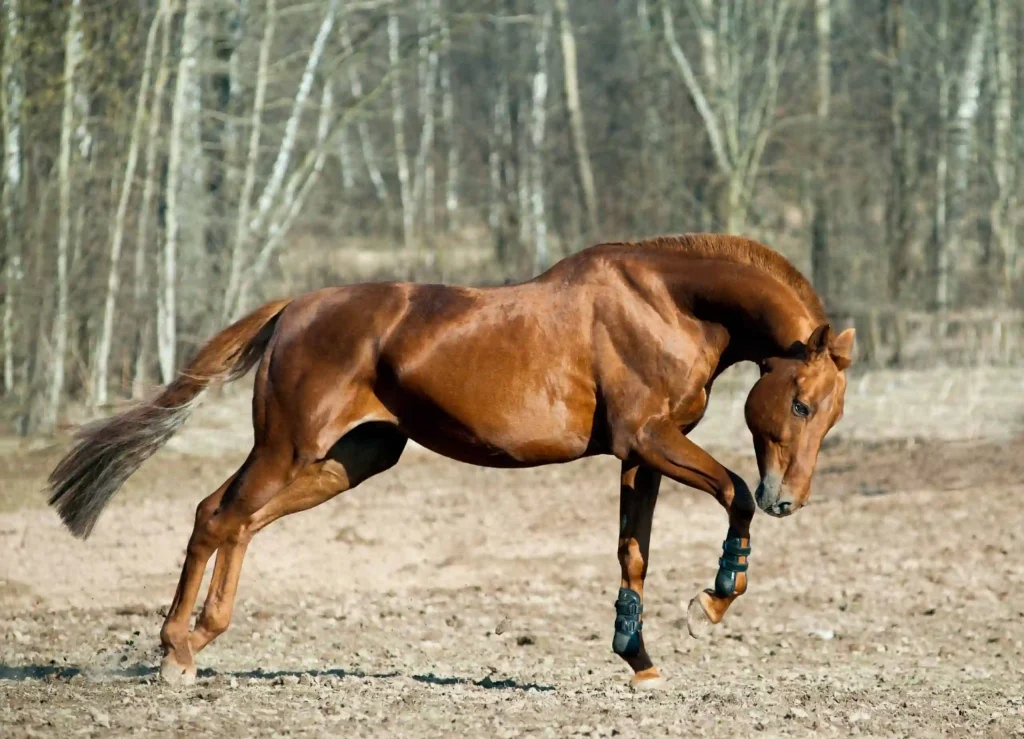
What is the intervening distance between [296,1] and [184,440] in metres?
8.55

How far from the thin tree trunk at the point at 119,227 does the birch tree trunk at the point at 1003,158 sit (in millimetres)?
12862

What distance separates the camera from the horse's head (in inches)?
255

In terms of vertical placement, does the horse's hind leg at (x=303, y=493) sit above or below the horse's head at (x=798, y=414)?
below

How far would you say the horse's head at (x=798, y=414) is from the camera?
21.2 ft

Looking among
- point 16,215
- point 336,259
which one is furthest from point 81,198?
point 336,259

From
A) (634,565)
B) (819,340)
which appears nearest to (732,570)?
(634,565)

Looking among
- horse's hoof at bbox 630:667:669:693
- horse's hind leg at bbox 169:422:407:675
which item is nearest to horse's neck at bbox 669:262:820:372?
horse's hoof at bbox 630:667:669:693

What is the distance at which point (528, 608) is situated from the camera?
9.46 m

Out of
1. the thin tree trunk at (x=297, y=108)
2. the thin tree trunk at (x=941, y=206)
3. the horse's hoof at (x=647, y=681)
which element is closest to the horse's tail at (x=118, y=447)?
the horse's hoof at (x=647, y=681)

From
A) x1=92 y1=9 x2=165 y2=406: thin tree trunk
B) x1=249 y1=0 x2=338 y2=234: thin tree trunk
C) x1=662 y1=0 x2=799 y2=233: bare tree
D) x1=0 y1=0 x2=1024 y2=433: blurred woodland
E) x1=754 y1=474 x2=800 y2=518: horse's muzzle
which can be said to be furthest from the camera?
x1=662 y1=0 x2=799 y2=233: bare tree

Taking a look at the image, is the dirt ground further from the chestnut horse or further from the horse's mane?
the horse's mane

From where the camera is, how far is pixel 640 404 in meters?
6.64

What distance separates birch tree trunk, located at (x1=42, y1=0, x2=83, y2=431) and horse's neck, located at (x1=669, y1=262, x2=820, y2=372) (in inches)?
404

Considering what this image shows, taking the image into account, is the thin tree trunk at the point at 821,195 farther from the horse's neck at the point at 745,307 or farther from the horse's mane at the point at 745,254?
the horse's neck at the point at 745,307
